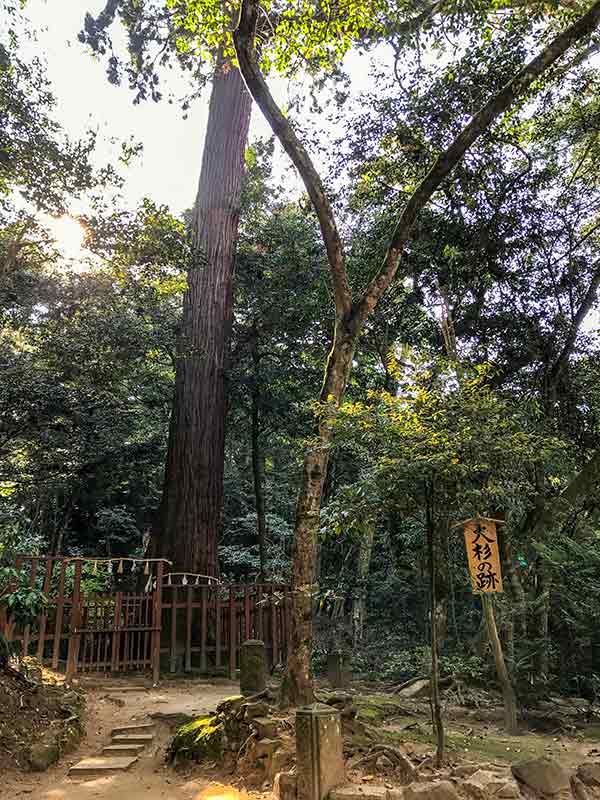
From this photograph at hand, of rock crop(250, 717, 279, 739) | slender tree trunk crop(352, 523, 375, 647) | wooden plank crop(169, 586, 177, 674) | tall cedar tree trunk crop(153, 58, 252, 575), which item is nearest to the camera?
rock crop(250, 717, 279, 739)

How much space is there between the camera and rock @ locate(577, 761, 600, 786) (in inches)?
160

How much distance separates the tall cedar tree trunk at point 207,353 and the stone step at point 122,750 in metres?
4.35

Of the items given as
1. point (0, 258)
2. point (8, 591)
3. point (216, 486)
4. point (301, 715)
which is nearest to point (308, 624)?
point (301, 715)

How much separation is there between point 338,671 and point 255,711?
4.06m

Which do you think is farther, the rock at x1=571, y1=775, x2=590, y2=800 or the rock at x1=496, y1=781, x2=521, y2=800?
the rock at x1=571, y1=775, x2=590, y2=800

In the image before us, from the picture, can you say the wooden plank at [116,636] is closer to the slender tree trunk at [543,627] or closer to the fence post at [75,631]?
the fence post at [75,631]

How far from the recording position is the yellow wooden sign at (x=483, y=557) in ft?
16.9

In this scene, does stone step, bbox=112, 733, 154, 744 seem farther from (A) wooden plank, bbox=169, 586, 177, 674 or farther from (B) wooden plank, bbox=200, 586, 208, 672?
(B) wooden plank, bbox=200, 586, 208, 672

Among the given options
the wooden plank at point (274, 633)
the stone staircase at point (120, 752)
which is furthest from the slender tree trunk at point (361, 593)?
the stone staircase at point (120, 752)

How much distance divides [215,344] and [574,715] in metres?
8.59

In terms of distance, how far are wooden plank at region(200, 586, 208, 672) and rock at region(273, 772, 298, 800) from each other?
478 cm

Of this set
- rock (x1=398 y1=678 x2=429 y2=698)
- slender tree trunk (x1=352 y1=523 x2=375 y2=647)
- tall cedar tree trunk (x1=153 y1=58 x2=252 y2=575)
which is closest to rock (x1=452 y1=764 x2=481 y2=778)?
rock (x1=398 y1=678 x2=429 y2=698)

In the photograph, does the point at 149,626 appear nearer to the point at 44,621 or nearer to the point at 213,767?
the point at 44,621

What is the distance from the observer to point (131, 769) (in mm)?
4953
